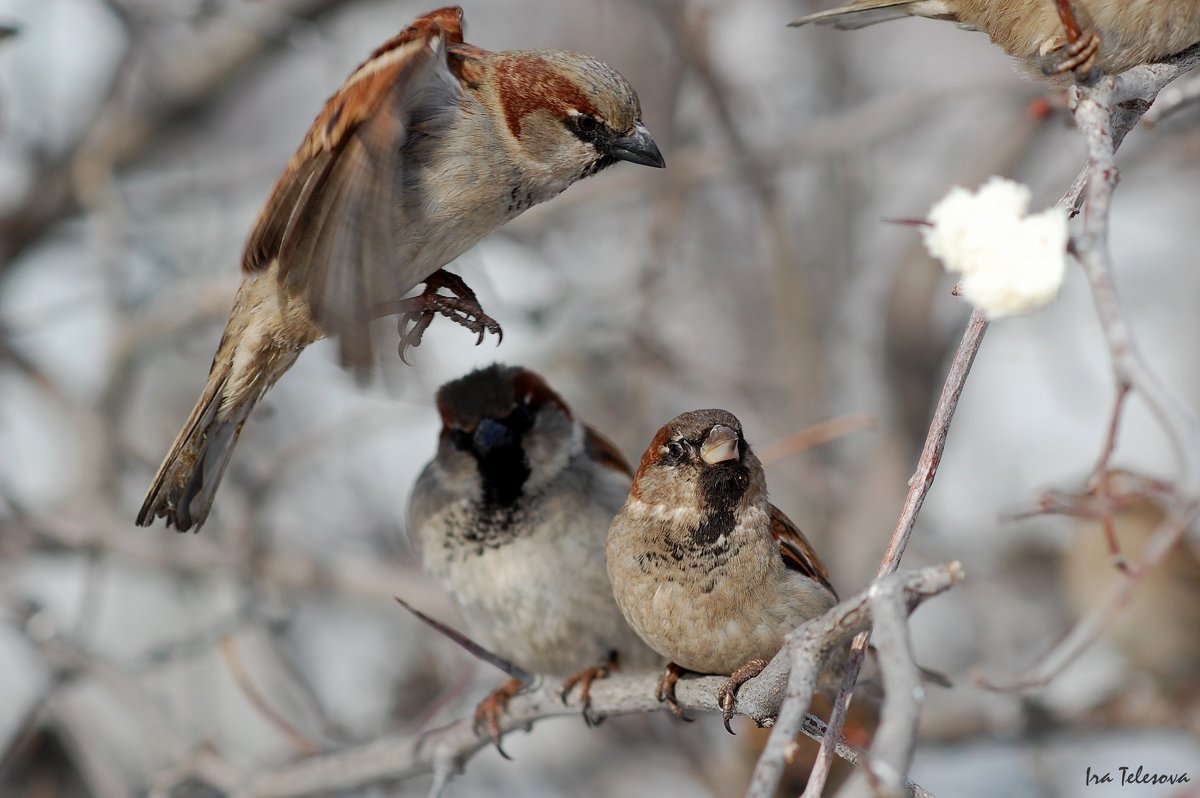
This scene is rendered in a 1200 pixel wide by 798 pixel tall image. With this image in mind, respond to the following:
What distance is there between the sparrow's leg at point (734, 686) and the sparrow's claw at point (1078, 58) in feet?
3.91

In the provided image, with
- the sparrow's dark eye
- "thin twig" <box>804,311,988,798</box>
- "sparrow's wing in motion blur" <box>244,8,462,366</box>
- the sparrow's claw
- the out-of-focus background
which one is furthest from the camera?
the out-of-focus background

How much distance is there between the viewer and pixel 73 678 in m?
3.87

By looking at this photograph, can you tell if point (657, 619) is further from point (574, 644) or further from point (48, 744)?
point (48, 744)

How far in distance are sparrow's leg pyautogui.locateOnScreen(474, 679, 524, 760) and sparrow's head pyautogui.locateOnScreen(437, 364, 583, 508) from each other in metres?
0.53

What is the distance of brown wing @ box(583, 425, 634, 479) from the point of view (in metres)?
3.53

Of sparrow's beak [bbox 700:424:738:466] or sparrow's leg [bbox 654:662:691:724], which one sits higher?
sparrow's beak [bbox 700:424:738:466]

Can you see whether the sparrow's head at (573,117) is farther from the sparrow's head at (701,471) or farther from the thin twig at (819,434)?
the thin twig at (819,434)

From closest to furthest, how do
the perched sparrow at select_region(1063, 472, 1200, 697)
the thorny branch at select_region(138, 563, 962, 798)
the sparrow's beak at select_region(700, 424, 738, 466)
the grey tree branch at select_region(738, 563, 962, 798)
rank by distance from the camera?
the grey tree branch at select_region(738, 563, 962, 798) → the thorny branch at select_region(138, 563, 962, 798) → the sparrow's beak at select_region(700, 424, 738, 466) → the perched sparrow at select_region(1063, 472, 1200, 697)

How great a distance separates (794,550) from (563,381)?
3.56 metres

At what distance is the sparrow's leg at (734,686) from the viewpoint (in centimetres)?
240

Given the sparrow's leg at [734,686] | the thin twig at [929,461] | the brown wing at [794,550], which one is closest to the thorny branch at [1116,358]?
the thin twig at [929,461]

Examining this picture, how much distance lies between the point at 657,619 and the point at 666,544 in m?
0.15

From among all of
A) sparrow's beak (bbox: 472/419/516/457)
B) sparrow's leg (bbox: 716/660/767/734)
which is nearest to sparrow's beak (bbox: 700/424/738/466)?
sparrow's leg (bbox: 716/660/767/734)

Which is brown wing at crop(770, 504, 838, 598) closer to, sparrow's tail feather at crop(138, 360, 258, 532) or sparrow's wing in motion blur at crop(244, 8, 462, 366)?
sparrow's wing in motion blur at crop(244, 8, 462, 366)
